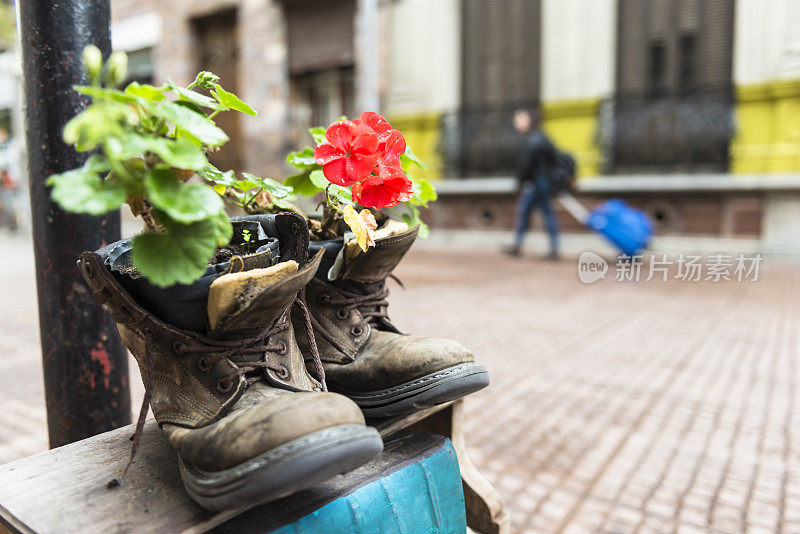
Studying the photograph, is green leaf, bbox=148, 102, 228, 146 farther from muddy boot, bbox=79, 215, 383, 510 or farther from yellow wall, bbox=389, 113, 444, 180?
yellow wall, bbox=389, 113, 444, 180

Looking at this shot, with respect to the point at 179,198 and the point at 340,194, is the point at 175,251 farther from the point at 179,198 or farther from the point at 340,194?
the point at 340,194

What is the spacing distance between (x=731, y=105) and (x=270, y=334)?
27.2 feet

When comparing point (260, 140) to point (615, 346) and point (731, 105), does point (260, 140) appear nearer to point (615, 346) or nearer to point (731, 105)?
point (731, 105)

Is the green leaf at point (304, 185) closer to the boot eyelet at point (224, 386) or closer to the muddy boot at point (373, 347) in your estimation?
the muddy boot at point (373, 347)

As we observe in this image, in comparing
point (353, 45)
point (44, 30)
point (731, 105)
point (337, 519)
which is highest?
point (353, 45)

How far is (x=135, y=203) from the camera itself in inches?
35.7

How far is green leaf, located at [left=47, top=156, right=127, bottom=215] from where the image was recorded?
27.9 inches

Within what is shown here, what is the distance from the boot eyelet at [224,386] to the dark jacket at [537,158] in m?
6.96

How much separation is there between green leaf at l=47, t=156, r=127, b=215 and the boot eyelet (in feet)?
1.07

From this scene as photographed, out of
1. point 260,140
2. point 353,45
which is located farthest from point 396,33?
point 260,140

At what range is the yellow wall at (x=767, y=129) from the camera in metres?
7.30

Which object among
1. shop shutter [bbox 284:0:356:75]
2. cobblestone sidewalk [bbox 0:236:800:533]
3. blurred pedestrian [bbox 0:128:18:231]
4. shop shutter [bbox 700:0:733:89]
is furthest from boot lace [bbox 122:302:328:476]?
blurred pedestrian [bbox 0:128:18:231]

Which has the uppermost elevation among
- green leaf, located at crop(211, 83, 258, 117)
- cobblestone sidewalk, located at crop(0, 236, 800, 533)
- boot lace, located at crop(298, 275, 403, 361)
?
green leaf, located at crop(211, 83, 258, 117)

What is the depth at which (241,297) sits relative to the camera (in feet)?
2.88
